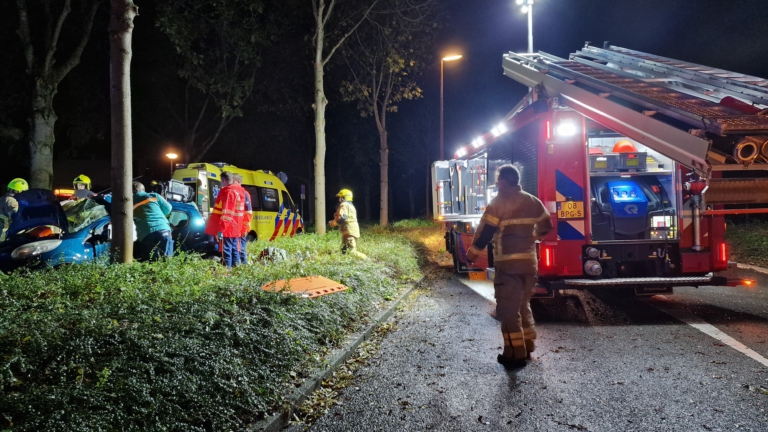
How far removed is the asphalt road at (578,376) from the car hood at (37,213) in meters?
4.78

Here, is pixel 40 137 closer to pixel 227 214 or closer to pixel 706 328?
pixel 227 214

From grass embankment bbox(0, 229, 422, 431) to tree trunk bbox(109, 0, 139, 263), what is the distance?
1.65 feet

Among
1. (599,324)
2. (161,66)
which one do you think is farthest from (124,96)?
(161,66)

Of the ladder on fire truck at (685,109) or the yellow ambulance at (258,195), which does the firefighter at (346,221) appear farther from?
the ladder on fire truck at (685,109)

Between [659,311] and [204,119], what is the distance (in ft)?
69.7

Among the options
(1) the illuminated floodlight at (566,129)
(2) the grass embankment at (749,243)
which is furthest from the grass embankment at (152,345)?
(2) the grass embankment at (749,243)

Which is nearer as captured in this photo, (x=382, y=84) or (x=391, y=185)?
(x=382, y=84)

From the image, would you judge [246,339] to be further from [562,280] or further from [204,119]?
[204,119]

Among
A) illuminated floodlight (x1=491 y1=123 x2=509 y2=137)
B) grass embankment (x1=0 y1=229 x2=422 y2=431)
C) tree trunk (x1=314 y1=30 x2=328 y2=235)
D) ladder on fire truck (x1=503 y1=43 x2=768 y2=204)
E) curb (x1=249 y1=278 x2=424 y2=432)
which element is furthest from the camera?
tree trunk (x1=314 y1=30 x2=328 y2=235)

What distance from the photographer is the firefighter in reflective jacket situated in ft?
14.3

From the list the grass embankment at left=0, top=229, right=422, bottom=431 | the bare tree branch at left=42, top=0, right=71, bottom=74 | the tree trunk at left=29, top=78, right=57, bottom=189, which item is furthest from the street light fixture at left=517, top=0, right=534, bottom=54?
the tree trunk at left=29, top=78, right=57, bottom=189

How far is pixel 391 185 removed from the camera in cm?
5009

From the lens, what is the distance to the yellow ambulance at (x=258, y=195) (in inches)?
500

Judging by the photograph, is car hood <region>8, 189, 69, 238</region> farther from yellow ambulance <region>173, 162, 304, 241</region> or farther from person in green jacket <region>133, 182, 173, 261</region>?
yellow ambulance <region>173, 162, 304, 241</region>
